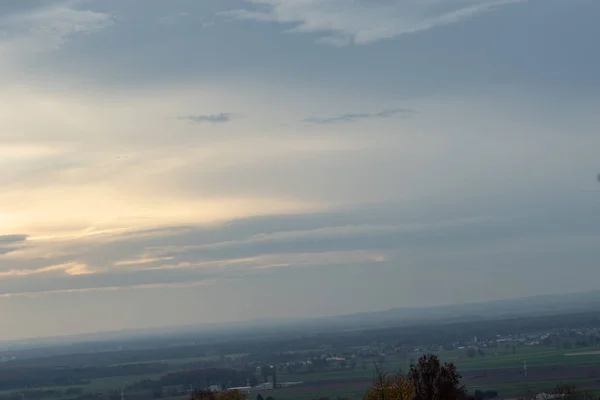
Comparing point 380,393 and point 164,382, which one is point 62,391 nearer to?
point 164,382

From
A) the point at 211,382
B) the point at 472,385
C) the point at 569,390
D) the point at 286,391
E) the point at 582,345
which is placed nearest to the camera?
the point at 569,390

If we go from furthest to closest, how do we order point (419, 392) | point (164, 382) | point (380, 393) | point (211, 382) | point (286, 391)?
point (164, 382), point (211, 382), point (286, 391), point (380, 393), point (419, 392)

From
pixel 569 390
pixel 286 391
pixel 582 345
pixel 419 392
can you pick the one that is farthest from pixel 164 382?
pixel 419 392

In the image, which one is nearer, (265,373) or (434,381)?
(434,381)

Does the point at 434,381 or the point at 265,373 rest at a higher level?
the point at 434,381

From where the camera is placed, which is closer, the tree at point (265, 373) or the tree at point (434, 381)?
the tree at point (434, 381)

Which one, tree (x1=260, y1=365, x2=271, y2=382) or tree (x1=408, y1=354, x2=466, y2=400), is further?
tree (x1=260, y1=365, x2=271, y2=382)

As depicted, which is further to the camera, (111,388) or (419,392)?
(111,388)
